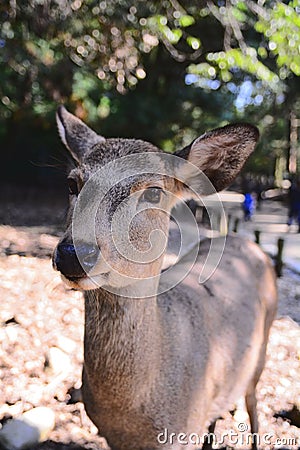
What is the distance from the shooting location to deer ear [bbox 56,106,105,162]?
339 cm

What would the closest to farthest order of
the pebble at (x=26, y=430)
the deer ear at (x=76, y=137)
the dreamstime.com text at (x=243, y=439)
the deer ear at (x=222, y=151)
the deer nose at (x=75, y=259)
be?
1. the deer nose at (x=75, y=259)
2. the deer ear at (x=222, y=151)
3. the deer ear at (x=76, y=137)
4. the pebble at (x=26, y=430)
5. the dreamstime.com text at (x=243, y=439)

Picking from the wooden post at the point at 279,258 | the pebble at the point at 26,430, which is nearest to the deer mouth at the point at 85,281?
the pebble at the point at 26,430

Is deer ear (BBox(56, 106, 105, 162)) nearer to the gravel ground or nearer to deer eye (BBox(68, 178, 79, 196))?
deer eye (BBox(68, 178, 79, 196))

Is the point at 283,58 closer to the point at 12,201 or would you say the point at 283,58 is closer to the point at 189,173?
the point at 189,173

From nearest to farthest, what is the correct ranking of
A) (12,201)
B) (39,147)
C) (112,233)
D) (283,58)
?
1. (112,233)
2. (283,58)
3. (12,201)
4. (39,147)

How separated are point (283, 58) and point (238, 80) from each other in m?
10.6

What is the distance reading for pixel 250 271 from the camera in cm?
432

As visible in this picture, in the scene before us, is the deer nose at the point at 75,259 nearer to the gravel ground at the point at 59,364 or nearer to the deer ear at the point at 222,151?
the deer ear at the point at 222,151

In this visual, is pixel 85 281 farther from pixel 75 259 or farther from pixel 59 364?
pixel 59 364

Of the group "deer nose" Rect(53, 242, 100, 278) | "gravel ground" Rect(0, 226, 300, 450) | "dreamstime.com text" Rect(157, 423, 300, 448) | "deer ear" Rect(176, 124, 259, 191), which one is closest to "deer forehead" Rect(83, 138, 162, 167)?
"deer ear" Rect(176, 124, 259, 191)

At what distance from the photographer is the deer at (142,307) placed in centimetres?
256

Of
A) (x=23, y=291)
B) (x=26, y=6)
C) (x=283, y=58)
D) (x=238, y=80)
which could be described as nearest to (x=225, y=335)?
(x=283, y=58)
